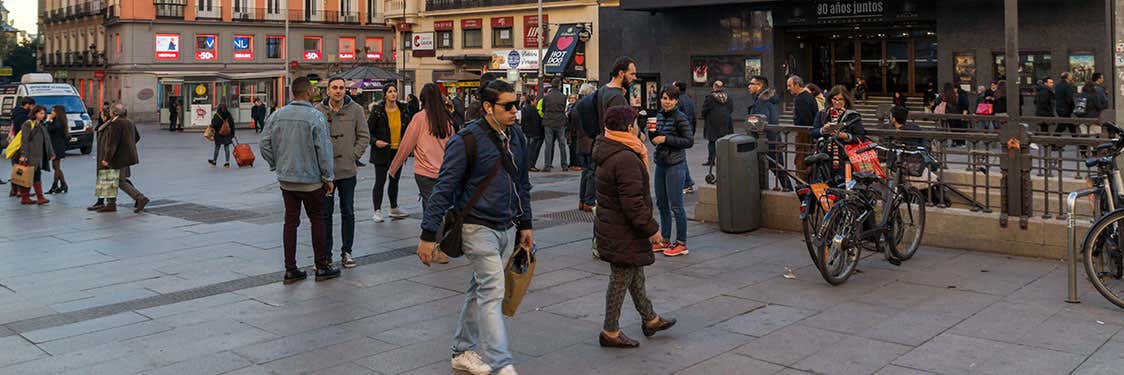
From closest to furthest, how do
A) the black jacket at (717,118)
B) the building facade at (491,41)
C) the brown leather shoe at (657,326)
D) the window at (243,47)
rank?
the brown leather shoe at (657,326)
the black jacket at (717,118)
the building facade at (491,41)
the window at (243,47)

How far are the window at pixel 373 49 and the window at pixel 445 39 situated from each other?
16.7m

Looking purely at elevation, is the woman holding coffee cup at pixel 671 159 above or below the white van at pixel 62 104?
below

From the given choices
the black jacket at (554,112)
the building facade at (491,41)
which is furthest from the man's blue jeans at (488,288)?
the building facade at (491,41)

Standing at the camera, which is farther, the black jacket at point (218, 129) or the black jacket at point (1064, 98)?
the black jacket at point (1064, 98)

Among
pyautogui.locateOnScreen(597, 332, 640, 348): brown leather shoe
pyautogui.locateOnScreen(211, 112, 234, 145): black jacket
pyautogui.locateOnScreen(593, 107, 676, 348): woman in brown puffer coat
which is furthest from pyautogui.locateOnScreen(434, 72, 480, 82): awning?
pyautogui.locateOnScreen(597, 332, 640, 348): brown leather shoe

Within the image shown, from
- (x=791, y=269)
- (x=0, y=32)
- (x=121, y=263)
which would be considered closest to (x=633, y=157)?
(x=791, y=269)

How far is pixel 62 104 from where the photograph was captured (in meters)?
29.5

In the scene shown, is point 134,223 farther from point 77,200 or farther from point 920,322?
point 920,322

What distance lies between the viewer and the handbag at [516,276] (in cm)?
576

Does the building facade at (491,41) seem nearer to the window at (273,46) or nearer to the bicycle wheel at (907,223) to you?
the window at (273,46)

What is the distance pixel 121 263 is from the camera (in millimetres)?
9664

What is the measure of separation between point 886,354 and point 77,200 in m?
13.5

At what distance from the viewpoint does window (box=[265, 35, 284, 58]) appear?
64.1 meters

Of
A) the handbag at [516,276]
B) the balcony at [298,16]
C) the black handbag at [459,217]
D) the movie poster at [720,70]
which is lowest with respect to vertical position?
the handbag at [516,276]
